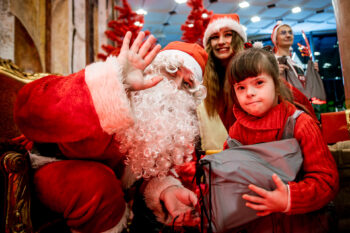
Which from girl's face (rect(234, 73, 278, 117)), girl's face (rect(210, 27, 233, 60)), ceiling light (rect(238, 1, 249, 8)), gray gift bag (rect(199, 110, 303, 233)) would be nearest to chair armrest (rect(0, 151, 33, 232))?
gray gift bag (rect(199, 110, 303, 233))

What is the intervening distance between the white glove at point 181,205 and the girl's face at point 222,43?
3.83ft

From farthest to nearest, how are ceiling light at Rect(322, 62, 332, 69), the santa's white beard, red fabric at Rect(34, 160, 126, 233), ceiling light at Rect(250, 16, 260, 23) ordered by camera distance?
1. ceiling light at Rect(322, 62, 332, 69)
2. ceiling light at Rect(250, 16, 260, 23)
3. the santa's white beard
4. red fabric at Rect(34, 160, 126, 233)

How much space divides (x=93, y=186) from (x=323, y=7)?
7.46m

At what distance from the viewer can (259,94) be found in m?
0.94

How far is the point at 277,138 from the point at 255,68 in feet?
0.95

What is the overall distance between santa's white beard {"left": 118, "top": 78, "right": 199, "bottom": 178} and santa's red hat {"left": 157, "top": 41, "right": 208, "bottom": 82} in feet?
0.59

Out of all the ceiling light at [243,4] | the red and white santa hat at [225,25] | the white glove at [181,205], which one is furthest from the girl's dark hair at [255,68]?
the ceiling light at [243,4]

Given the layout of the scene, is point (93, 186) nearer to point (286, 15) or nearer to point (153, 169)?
point (153, 169)

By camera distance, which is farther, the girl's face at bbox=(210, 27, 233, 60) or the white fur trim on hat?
the girl's face at bbox=(210, 27, 233, 60)

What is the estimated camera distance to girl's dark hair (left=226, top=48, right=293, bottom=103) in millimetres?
950

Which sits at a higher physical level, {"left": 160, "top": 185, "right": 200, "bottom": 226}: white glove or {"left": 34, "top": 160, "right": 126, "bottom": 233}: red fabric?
{"left": 34, "top": 160, "right": 126, "bottom": 233}: red fabric

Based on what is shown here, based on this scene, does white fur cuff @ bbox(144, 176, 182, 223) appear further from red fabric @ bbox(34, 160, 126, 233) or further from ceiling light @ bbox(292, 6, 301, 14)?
ceiling light @ bbox(292, 6, 301, 14)

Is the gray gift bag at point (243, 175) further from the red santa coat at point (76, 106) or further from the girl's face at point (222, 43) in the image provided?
the girl's face at point (222, 43)

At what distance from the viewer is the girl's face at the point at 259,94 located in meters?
0.94
